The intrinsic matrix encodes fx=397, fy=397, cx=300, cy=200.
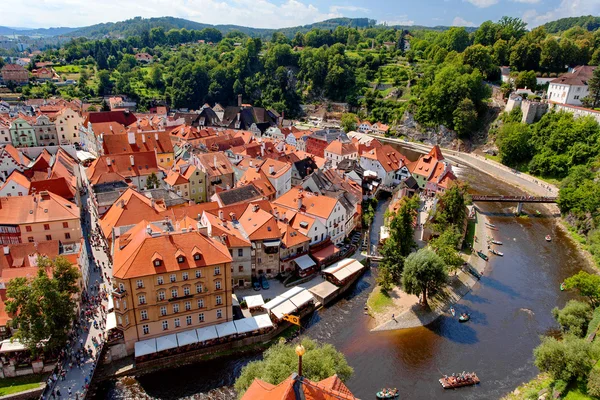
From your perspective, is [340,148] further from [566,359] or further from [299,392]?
[299,392]

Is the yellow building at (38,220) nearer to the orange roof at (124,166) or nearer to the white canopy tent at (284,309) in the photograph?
the orange roof at (124,166)

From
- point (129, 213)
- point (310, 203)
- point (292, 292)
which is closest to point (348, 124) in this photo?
point (310, 203)

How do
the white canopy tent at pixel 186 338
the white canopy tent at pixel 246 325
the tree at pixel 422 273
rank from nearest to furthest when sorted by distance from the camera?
1. the white canopy tent at pixel 186 338
2. the white canopy tent at pixel 246 325
3. the tree at pixel 422 273

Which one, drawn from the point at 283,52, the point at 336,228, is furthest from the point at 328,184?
the point at 283,52

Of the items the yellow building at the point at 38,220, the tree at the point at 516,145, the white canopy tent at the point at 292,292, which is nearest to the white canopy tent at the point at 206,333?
the white canopy tent at the point at 292,292

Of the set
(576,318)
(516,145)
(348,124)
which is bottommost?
(576,318)

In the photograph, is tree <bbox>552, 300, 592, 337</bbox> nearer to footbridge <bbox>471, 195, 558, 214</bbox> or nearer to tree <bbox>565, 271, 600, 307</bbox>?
tree <bbox>565, 271, 600, 307</bbox>
